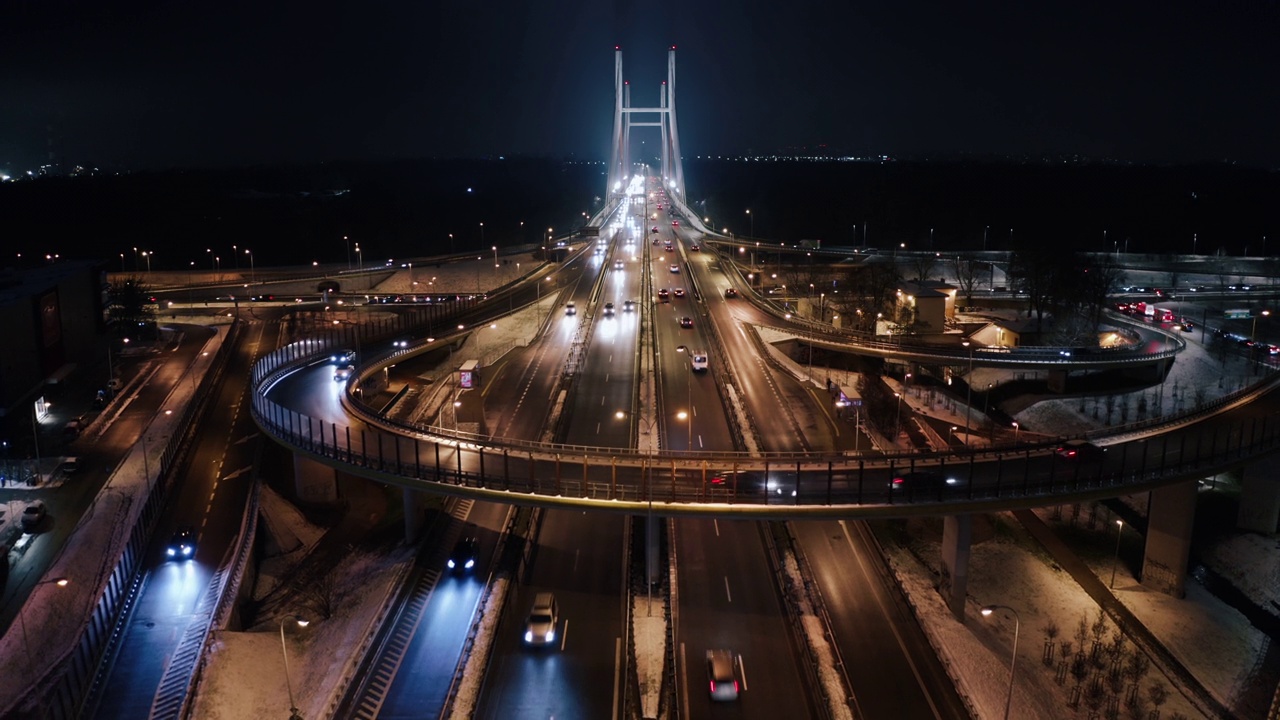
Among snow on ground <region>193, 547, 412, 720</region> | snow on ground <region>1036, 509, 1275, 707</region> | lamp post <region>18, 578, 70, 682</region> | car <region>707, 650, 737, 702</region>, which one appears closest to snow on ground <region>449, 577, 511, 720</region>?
snow on ground <region>193, 547, 412, 720</region>

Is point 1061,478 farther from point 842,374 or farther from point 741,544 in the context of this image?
point 842,374

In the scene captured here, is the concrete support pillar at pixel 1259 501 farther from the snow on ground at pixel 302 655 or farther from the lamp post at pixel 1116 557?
the snow on ground at pixel 302 655

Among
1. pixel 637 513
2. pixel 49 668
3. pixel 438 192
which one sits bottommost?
pixel 49 668

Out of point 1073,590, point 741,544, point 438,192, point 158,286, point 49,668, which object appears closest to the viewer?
point 49,668

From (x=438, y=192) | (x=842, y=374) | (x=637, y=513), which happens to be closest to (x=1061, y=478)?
(x=637, y=513)

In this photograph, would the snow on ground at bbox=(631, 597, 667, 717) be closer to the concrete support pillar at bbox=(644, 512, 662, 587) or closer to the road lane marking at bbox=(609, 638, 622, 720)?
the road lane marking at bbox=(609, 638, 622, 720)

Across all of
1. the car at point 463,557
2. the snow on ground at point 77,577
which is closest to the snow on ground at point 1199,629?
the car at point 463,557

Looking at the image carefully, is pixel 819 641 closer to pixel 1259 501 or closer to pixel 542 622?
pixel 542 622

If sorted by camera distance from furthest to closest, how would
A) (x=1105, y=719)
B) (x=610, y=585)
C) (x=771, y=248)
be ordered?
(x=771, y=248)
(x=610, y=585)
(x=1105, y=719)
